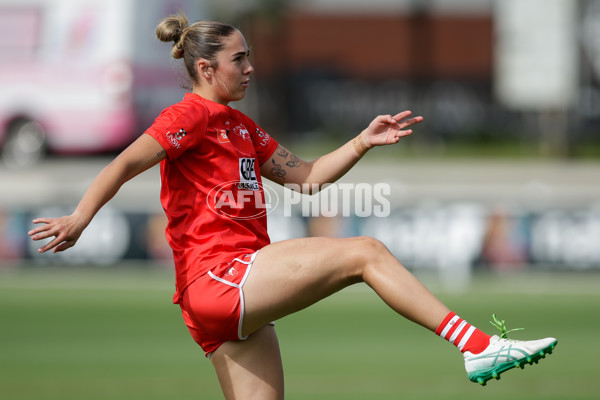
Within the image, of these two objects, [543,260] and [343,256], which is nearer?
[343,256]

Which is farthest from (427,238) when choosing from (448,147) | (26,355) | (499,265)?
(448,147)

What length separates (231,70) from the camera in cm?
471

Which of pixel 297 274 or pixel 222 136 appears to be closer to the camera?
pixel 297 274

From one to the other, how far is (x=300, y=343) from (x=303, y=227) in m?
3.05

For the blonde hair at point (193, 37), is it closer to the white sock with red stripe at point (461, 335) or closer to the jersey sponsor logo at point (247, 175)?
the jersey sponsor logo at point (247, 175)

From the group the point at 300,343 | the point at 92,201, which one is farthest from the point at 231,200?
the point at 300,343

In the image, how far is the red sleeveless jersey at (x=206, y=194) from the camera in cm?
457

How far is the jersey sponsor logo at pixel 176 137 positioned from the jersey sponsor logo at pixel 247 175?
357mm

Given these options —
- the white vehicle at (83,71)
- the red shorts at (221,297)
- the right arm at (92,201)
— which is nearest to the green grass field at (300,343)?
the white vehicle at (83,71)

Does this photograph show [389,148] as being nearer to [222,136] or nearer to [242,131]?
[242,131]

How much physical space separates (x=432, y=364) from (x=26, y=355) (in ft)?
14.1

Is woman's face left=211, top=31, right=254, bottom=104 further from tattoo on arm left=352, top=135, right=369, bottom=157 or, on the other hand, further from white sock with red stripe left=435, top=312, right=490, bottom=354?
white sock with red stripe left=435, top=312, right=490, bottom=354

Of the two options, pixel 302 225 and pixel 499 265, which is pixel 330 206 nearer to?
pixel 302 225

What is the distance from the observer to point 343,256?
4.36 meters
